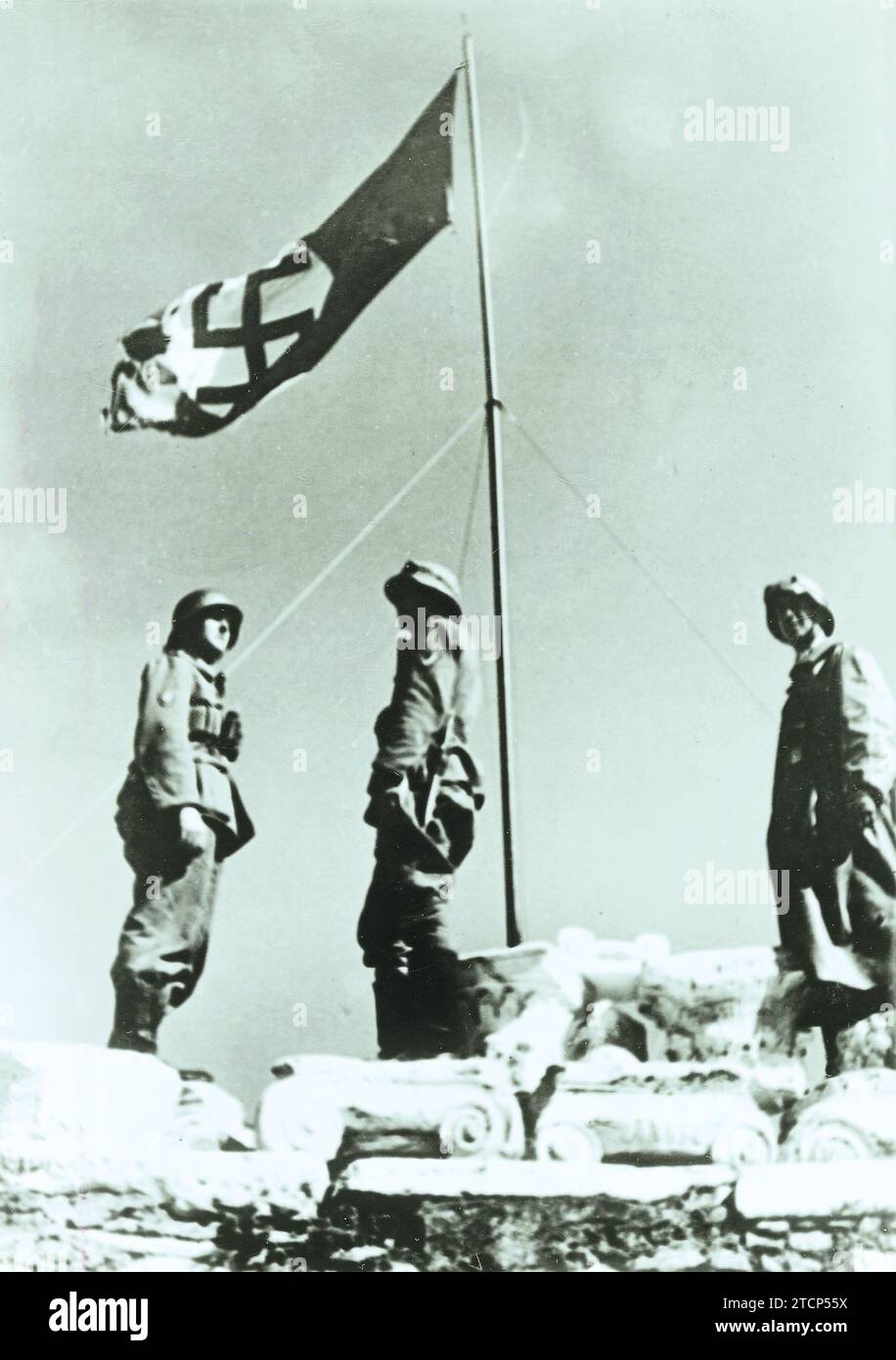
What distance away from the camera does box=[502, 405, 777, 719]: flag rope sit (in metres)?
4.91

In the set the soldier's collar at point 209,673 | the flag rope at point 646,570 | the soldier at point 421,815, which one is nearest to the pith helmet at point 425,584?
the soldier at point 421,815

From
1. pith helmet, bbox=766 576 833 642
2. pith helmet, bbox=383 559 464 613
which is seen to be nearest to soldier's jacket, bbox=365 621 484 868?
pith helmet, bbox=383 559 464 613

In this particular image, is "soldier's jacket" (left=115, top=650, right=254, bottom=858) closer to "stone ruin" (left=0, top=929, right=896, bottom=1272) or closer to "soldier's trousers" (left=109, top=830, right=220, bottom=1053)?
"soldier's trousers" (left=109, top=830, right=220, bottom=1053)

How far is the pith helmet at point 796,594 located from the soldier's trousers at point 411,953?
1.42 metres

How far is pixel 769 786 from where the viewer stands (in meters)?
4.86

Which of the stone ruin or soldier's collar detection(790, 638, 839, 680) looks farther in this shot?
soldier's collar detection(790, 638, 839, 680)

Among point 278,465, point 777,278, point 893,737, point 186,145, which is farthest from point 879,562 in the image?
point 186,145

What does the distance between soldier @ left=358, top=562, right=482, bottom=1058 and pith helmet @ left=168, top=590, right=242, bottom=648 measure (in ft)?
1.84

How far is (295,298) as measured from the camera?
200 inches

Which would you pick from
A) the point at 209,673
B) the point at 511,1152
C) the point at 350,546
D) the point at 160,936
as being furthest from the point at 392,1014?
the point at 350,546

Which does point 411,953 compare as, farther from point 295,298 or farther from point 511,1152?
point 295,298

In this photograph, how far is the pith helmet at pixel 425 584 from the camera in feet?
16.2

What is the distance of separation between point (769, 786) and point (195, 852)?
198cm

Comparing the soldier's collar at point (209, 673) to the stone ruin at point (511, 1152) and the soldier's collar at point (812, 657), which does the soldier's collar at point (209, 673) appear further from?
the soldier's collar at point (812, 657)
